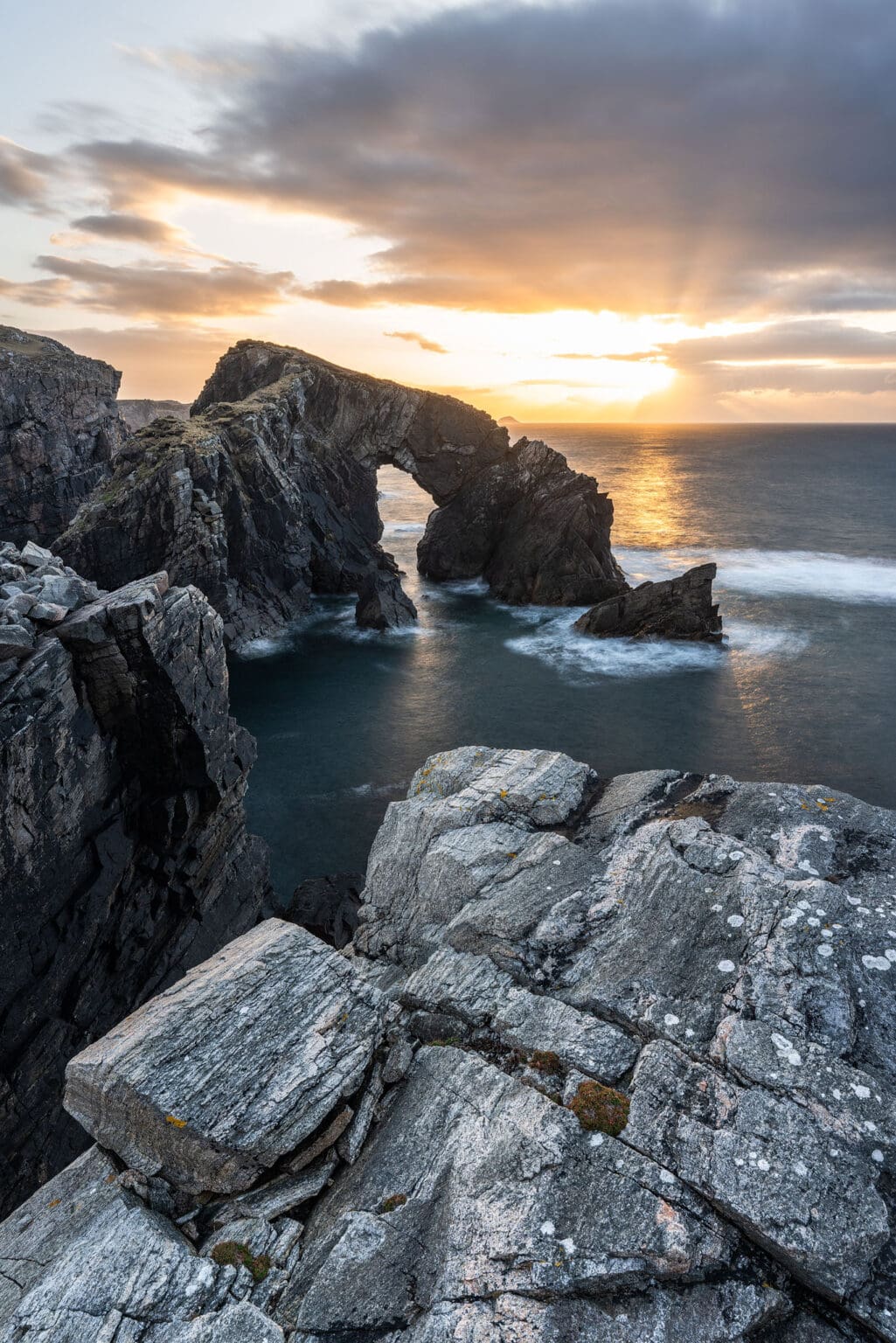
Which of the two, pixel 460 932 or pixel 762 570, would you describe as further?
pixel 762 570

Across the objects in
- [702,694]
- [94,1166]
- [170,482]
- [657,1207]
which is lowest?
[702,694]

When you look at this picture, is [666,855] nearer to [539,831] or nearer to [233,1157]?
[539,831]

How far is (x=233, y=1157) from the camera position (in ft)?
31.5

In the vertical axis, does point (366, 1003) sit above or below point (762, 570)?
above

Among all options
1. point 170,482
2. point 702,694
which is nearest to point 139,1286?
point 702,694

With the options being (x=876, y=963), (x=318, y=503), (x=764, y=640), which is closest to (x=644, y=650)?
(x=764, y=640)

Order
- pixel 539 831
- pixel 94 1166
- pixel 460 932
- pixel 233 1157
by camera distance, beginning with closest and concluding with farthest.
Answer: pixel 233 1157, pixel 94 1166, pixel 460 932, pixel 539 831

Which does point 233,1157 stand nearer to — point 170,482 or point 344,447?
point 170,482

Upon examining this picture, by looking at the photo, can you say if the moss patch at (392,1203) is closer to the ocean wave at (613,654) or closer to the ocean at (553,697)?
the ocean at (553,697)

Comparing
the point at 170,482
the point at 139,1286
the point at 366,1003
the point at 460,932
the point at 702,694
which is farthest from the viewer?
the point at 170,482

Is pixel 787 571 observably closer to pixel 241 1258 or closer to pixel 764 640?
pixel 764 640

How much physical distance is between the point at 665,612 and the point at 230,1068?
191 ft

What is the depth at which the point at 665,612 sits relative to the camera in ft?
206

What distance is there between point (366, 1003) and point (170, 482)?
52166mm
